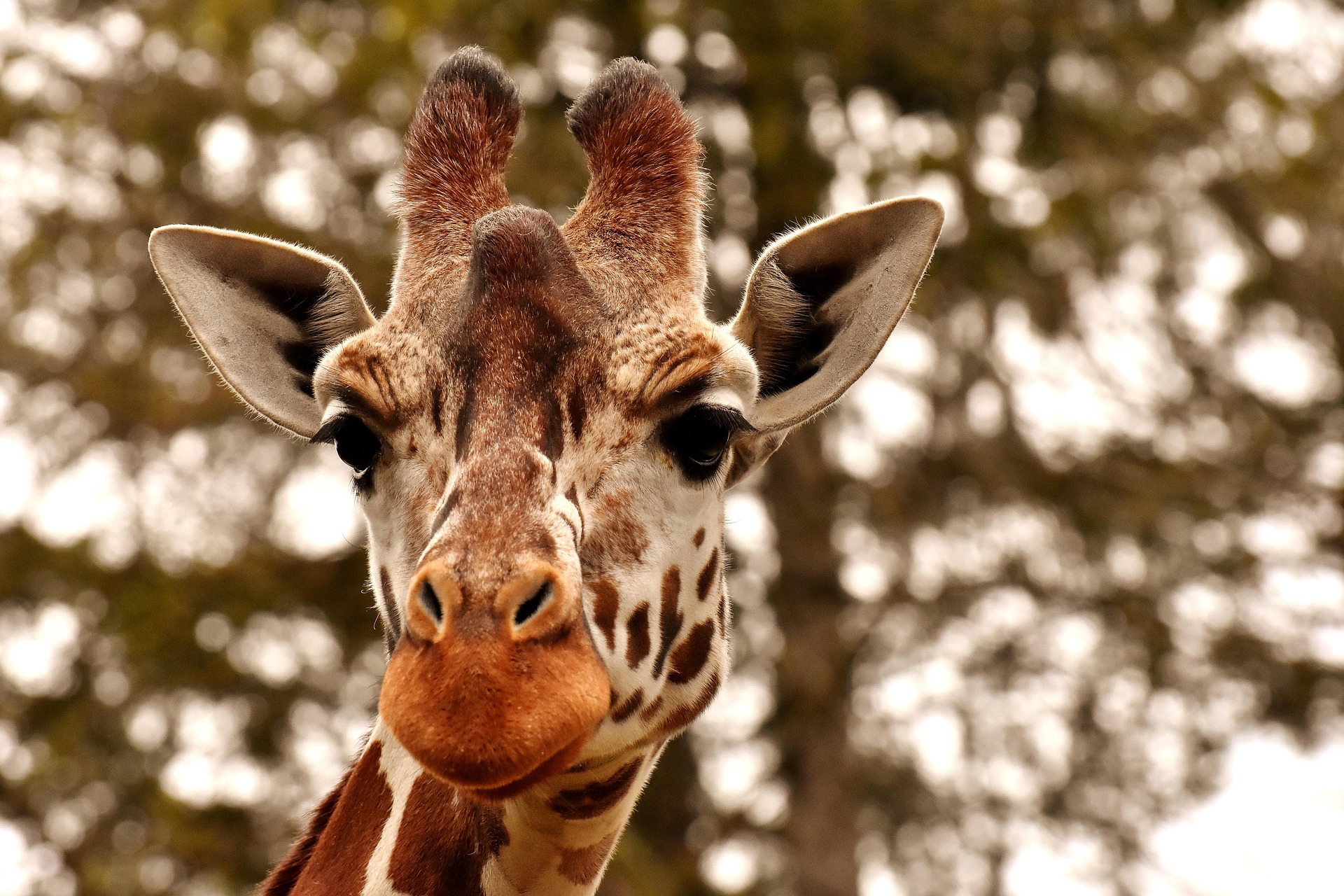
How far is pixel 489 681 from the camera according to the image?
3.44 m

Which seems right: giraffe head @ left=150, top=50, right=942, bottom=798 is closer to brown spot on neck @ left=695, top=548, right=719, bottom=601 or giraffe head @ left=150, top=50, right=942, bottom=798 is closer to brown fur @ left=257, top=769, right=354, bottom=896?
brown spot on neck @ left=695, top=548, right=719, bottom=601

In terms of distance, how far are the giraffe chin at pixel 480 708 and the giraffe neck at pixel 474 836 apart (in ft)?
2.63

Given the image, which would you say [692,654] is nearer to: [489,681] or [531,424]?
[531,424]

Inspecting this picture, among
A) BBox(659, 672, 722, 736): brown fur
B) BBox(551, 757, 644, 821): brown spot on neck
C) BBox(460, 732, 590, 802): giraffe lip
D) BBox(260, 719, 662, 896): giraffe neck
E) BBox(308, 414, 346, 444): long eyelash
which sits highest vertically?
BBox(308, 414, 346, 444): long eyelash

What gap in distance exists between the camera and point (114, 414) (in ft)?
45.6

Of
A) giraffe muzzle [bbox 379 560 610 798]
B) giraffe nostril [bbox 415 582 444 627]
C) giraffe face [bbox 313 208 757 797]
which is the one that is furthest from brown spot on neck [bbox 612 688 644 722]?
giraffe nostril [bbox 415 582 444 627]

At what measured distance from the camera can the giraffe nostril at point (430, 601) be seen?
3.54 m

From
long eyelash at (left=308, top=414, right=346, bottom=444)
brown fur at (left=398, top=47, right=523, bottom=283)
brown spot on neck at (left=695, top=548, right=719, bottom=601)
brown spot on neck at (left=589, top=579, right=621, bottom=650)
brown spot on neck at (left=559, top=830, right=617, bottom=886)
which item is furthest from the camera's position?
brown fur at (left=398, top=47, right=523, bottom=283)

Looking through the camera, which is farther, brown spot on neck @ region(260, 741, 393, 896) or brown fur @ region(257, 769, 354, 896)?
brown fur @ region(257, 769, 354, 896)

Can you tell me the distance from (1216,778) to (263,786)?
30.2 ft

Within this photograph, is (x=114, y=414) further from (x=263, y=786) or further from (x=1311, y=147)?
(x=1311, y=147)

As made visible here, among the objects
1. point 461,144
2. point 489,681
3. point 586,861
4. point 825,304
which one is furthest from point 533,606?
point 461,144

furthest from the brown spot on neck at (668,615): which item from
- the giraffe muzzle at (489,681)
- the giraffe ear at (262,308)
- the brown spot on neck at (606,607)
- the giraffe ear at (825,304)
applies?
the giraffe ear at (262,308)

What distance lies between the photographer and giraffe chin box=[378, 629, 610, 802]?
3426mm
